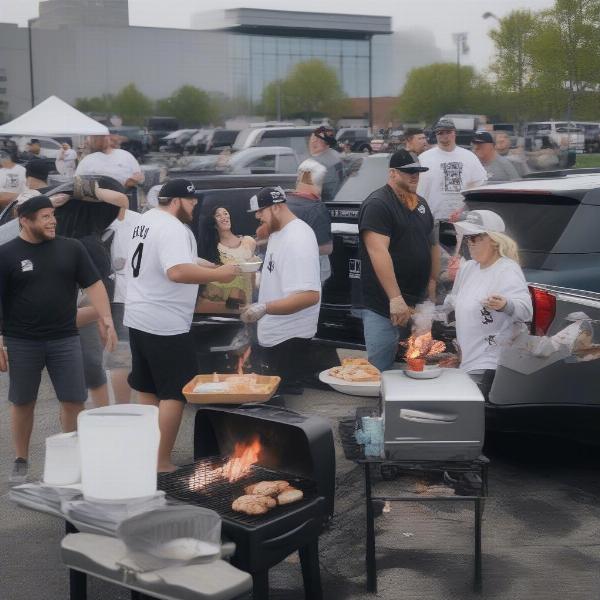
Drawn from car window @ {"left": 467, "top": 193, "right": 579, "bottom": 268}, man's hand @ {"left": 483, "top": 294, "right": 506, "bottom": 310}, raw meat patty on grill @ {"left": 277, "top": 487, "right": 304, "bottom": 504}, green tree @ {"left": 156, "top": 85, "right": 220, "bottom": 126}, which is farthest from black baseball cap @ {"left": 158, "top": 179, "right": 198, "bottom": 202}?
green tree @ {"left": 156, "top": 85, "right": 220, "bottom": 126}

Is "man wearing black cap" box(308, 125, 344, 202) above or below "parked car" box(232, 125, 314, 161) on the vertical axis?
below

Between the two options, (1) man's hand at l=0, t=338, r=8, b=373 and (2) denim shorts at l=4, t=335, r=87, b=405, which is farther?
(2) denim shorts at l=4, t=335, r=87, b=405

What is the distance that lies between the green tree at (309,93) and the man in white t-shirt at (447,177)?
78502mm

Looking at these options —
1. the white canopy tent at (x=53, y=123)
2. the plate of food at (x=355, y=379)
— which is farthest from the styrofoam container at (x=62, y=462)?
the white canopy tent at (x=53, y=123)

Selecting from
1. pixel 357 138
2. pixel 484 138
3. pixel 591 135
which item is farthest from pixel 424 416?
pixel 591 135

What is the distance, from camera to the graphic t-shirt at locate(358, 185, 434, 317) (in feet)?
21.8

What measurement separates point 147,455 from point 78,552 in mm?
444

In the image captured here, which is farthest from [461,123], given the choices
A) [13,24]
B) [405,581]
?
[13,24]

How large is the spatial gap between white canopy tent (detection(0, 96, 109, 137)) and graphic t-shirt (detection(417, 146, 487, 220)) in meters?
7.02

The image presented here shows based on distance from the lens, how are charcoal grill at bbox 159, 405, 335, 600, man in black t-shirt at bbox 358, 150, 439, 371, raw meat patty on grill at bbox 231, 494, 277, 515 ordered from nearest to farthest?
charcoal grill at bbox 159, 405, 335, 600
raw meat patty on grill at bbox 231, 494, 277, 515
man in black t-shirt at bbox 358, 150, 439, 371

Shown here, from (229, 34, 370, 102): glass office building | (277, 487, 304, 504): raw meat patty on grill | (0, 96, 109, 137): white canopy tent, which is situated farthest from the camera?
(229, 34, 370, 102): glass office building

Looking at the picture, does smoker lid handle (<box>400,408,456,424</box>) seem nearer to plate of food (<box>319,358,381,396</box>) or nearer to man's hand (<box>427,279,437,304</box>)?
plate of food (<box>319,358,381,396</box>)

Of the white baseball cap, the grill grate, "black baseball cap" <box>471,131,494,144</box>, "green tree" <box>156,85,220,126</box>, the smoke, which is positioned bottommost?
the grill grate

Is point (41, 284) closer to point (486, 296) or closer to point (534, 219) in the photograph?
point (486, 296)
